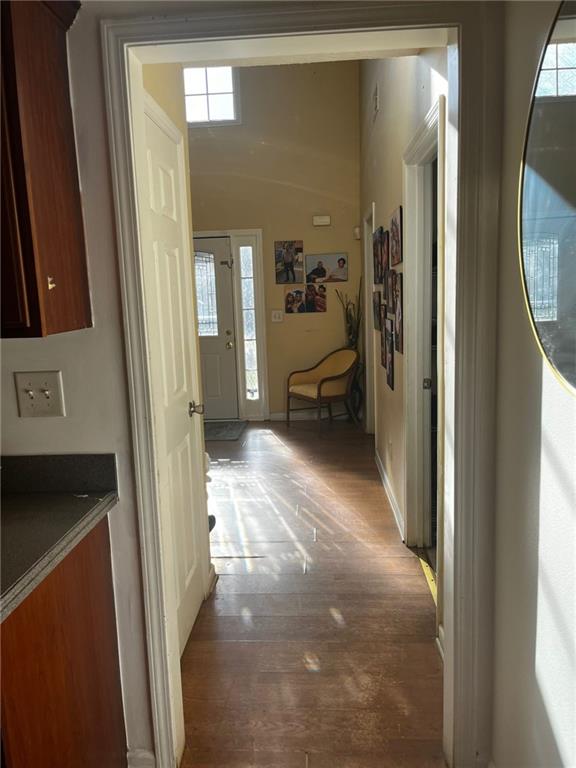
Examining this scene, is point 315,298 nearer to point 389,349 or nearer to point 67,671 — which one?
point 389,349

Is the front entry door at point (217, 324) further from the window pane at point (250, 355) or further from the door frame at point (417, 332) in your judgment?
the door frame at point (417, 332)

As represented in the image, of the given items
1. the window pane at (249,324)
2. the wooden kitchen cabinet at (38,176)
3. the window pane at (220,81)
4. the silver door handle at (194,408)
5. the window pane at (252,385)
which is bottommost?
the window pane at (252,385)

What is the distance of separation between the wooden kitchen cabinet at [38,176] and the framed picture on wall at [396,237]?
195 cm

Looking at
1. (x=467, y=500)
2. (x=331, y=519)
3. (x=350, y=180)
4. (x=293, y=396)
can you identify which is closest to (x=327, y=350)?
(x=293, y=396)

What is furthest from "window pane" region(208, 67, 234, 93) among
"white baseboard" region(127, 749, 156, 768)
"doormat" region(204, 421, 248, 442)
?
"white baseboard" region(127, 749, 156, 768)

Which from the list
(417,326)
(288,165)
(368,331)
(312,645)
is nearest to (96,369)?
(312,645)

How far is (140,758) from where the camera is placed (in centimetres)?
163

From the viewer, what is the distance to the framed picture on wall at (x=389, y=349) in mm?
3436

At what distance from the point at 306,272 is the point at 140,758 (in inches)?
200

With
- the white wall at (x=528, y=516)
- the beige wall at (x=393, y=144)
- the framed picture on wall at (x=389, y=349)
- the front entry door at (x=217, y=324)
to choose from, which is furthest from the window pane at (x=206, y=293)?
the white wall at (x=528, y=516)

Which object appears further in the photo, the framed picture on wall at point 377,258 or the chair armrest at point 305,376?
the chair armrest at point 305,376

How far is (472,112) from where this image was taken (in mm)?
1345

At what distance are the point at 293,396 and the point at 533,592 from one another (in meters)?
4.74

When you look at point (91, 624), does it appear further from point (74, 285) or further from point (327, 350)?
point (327, 350)
